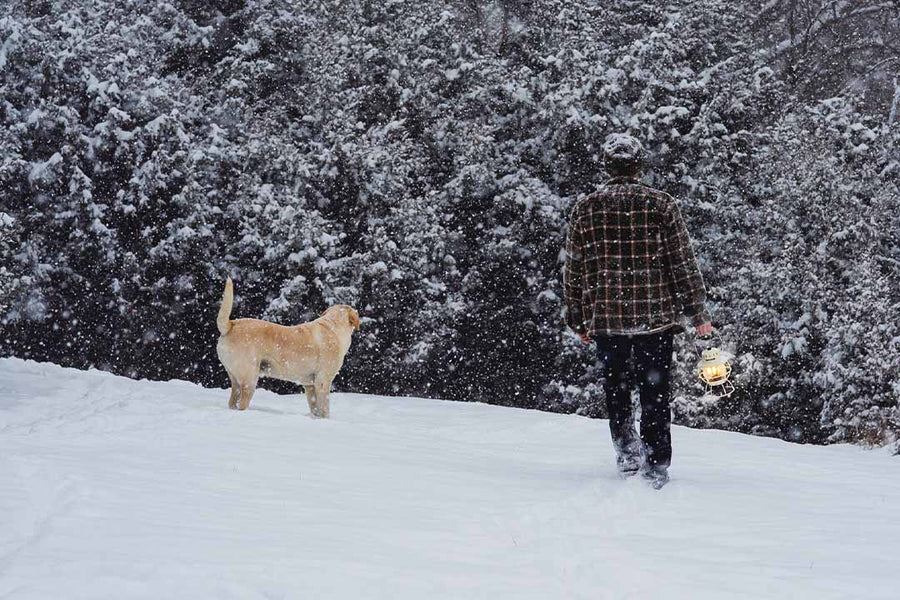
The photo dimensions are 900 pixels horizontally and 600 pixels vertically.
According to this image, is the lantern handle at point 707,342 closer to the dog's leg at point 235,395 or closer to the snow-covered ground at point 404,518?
the snow-covered ground at point 404,518

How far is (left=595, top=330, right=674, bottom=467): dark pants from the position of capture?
4887mm

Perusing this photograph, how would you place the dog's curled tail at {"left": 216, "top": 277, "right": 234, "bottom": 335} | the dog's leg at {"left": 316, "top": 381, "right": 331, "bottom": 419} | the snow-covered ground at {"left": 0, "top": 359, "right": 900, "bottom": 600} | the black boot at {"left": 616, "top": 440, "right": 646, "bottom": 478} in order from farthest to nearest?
the dog's leg at {"left": 316, "top": 381, "right": 331, "bottom": 419} < the dog's curled tail at {"left": 216, "top": 277, "right": 234, "bottom": 335} < the black boot at {"left": 616, "top": 440, "right": 646, "bottom": 478} < the snow-covered ground at {"left": 0, "top": 359, "right": 900, "bottom": 600}

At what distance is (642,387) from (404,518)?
1644 millimetres

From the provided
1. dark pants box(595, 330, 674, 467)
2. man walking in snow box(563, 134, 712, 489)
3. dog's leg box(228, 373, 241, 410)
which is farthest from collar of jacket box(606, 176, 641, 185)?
dog's leg box(228, 373, 241, 410)

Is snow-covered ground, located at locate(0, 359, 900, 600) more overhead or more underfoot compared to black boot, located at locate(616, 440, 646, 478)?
more underfoot

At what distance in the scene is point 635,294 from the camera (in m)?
4.89

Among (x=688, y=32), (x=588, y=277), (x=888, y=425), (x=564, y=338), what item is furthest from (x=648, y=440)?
(x=688, y=32)

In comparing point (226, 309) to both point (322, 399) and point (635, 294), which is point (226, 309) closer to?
point (322, 399)

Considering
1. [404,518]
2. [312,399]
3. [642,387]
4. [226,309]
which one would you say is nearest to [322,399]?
[312,399]

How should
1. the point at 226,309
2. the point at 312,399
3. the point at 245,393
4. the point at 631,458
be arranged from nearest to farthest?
1. the point at 631,458
2. the point at 226,309
3. the point at 245,393
4. the point at 312,399

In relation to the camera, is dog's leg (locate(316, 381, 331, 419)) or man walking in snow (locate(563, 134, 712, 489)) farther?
dog's leg (locate(316, 381, 331, 419))

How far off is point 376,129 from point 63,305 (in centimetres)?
708

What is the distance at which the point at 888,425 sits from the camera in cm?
1266

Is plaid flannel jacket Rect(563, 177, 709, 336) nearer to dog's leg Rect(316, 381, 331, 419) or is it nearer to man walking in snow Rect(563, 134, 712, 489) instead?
man walking in snow Rect(563, 134, 712, 489)
